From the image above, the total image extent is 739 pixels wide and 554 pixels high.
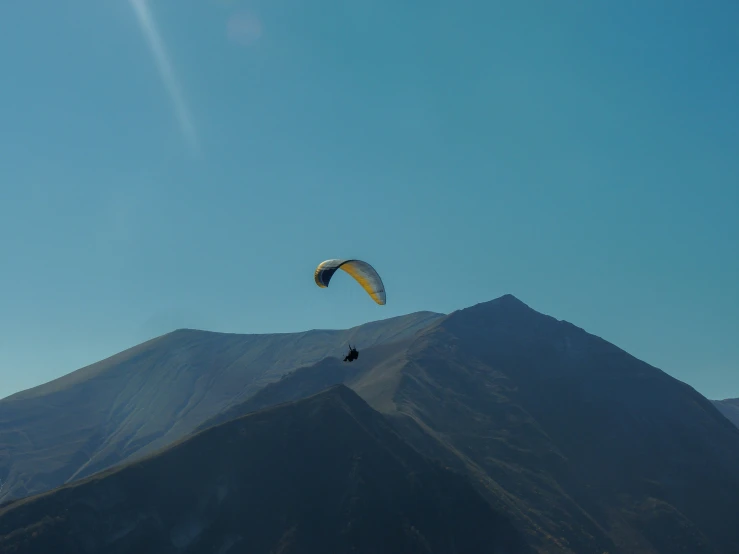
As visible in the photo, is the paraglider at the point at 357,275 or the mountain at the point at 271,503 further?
the mountain at the point at 271,503

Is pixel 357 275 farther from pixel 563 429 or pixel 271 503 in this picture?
pixel 563 429

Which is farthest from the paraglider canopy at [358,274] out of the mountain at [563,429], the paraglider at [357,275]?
the mountain at [563,429]

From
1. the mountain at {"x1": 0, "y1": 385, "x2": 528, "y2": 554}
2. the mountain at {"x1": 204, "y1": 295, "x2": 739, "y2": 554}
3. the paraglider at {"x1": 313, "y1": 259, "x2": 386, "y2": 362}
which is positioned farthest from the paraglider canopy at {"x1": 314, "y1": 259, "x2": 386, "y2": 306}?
the mountain at {"x1": 204, "y1": 295, "x2": 739, "y2": 554}

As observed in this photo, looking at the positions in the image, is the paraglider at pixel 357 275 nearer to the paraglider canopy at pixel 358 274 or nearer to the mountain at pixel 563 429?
the paraglider canopy at pixel 358 274

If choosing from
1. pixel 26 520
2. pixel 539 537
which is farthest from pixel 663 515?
pixel 26 520

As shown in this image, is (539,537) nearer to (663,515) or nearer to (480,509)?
(480,509)
